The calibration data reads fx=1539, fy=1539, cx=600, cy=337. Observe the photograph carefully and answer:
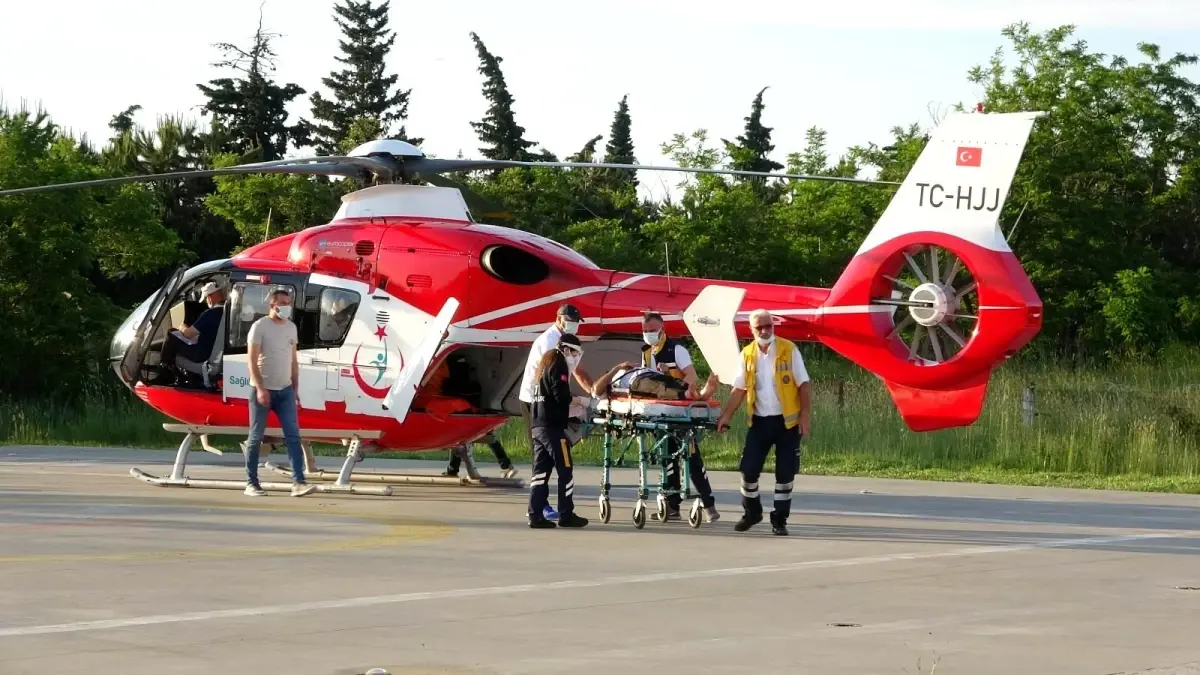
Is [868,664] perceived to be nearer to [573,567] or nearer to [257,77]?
[573,567]

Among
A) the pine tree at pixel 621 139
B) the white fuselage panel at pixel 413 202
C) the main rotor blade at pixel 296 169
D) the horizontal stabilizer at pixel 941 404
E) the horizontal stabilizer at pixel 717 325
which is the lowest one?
the horizontal stabilizer at pixel 941 404

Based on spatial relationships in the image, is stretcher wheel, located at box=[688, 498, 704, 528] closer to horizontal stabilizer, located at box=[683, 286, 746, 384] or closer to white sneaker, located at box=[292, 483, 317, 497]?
horizontal stabilizer, located at box=[683, 286, 746, 384]

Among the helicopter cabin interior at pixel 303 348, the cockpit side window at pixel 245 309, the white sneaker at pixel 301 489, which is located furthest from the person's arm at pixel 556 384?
the cockpit side window at pixel 245 309

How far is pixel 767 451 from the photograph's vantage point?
13805 millimetres

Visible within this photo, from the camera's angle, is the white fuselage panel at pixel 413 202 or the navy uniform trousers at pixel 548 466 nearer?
the navy uniform trousers at pixel 548 466

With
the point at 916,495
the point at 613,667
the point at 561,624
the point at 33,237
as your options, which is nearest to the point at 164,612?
the point at 561,624

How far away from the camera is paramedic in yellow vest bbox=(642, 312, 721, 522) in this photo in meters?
14.2

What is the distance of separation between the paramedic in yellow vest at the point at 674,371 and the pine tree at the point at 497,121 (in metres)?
52.3

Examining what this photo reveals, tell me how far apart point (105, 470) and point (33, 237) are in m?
16.6

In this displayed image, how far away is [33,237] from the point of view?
34844 millimetres

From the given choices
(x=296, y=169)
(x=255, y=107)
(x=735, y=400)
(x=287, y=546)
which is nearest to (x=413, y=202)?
(x=296, y=169)

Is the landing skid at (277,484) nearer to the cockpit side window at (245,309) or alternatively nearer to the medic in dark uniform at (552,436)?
the cockpit side window at (245,309)

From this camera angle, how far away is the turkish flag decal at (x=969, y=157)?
1480 cm

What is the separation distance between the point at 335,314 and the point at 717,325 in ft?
15.1
